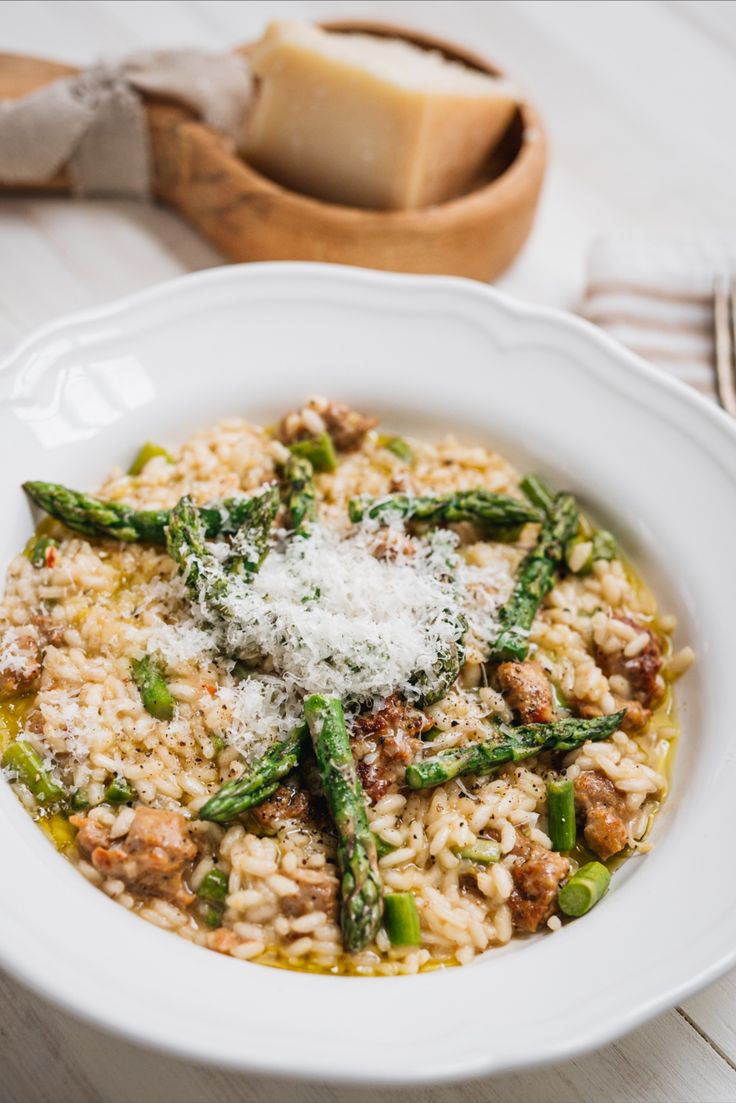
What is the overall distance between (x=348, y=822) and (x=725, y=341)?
3.57 meters

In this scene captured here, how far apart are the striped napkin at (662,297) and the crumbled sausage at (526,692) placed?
7.50ft

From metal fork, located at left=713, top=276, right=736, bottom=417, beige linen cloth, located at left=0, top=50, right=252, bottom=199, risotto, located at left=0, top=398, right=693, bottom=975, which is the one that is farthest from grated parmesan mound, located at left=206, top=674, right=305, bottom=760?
beige linen cloth, located at left=0, top=50, right=252, bottom=199

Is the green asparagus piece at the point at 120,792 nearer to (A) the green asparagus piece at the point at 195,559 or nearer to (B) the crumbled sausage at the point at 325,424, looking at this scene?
(A) the green asparagus piece at the point at 195,559

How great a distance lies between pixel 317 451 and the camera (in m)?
4.94

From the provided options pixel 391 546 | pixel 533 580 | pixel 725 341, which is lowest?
pixel 533 580

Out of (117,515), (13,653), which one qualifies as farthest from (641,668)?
(13,653)

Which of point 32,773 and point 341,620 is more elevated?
point 341,620

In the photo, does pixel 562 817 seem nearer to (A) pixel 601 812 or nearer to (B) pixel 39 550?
(A) pixel 601 812

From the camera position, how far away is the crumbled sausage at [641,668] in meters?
4.31

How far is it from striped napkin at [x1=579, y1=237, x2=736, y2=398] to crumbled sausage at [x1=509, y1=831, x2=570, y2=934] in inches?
116

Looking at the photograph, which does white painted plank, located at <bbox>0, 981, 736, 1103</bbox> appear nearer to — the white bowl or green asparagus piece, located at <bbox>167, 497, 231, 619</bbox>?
the white bowl

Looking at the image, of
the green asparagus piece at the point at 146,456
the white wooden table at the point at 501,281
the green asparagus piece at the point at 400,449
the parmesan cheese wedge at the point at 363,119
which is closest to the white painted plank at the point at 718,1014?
the white wooden table at the point at 501,281

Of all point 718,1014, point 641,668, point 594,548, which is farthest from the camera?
point 594,548

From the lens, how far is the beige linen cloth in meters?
5.95
